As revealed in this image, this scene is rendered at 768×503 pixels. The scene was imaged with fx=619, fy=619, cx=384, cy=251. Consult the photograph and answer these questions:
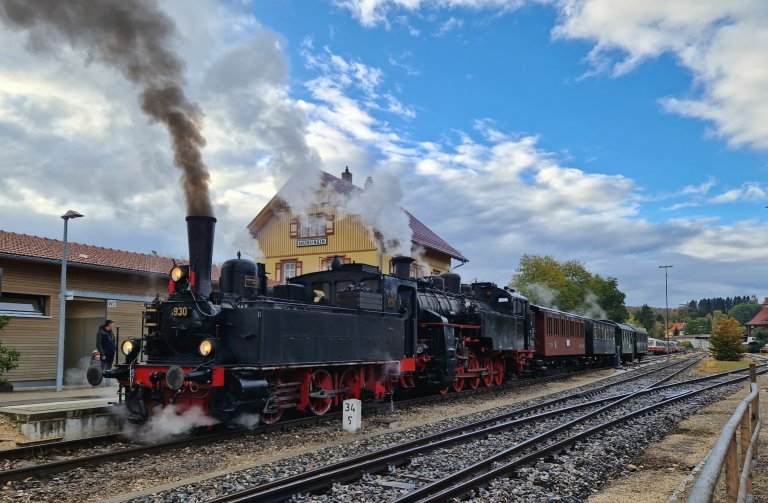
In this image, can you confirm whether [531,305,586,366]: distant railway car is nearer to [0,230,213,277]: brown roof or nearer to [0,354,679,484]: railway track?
[0,354,679,484]: railway track

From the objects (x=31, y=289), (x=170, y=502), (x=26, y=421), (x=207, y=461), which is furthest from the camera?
(x=31, y=289)

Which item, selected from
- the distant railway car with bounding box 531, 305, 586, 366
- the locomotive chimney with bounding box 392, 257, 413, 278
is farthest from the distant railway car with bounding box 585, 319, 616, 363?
the locomotive chimney with bounding box 392, 257, 413, 278

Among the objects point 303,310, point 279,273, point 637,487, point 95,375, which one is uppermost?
point 279,273

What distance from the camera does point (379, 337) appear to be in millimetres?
12562

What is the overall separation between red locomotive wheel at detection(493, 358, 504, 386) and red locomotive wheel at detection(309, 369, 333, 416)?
344 inches

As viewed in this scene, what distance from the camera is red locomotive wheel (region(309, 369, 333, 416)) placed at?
1116cm

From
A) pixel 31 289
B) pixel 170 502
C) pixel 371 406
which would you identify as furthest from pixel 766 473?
pixel 31 289

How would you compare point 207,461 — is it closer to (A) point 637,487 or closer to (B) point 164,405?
(B) point 164,405

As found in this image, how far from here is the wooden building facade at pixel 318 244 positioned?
96.5 feet

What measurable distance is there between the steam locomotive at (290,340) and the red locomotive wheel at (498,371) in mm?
1794

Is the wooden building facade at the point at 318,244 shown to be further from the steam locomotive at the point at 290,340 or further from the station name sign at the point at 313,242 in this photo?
the steam locomotive at the point at 290,340

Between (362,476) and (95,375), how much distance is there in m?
5.13

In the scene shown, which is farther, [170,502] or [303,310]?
[303,310]

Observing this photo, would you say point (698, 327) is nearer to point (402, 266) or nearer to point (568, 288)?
point (568, 288)
